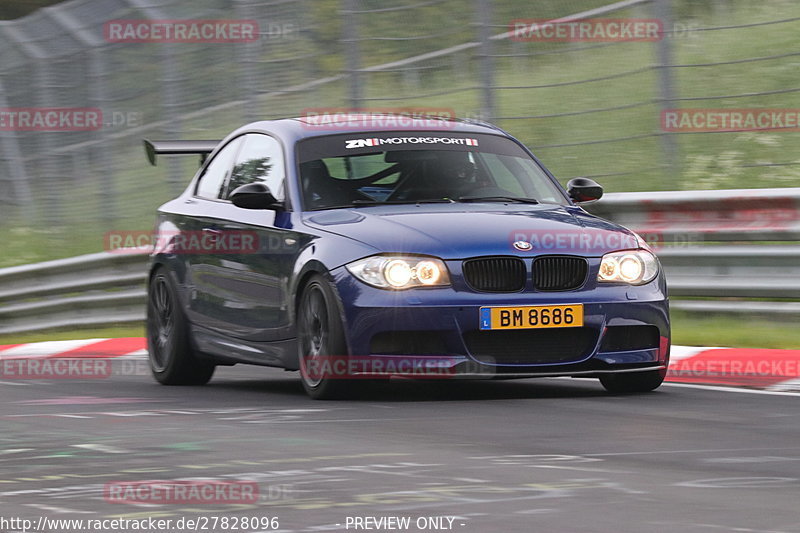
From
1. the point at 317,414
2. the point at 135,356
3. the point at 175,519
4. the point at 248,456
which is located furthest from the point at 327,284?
the point at 135,356

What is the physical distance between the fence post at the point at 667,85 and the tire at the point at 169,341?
4.04 m

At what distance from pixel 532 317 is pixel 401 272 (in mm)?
649

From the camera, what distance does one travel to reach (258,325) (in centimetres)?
963

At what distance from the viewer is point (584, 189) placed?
10.1 m

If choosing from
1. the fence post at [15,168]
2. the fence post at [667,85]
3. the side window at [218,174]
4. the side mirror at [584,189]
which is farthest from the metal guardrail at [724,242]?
the fence post at [15,168]

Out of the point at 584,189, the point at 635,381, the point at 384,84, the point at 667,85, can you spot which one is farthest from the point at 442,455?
the point at 384,84

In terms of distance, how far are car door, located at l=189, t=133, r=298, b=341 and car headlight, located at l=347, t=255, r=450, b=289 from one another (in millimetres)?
736

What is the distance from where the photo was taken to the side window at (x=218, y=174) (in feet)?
35.1

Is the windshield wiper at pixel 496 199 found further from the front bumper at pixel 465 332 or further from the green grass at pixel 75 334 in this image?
the green grass at pixel 75 334

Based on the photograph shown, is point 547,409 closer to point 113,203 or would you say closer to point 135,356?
point 135,356

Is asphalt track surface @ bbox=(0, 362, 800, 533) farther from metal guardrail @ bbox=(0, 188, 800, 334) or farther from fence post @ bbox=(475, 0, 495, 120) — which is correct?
fence post @ bbox=(475, 0, 495, 120)

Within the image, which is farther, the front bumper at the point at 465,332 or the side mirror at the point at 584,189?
the side mirror at the point at 584,189

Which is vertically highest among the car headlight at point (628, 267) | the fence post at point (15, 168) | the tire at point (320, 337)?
the car headlight at point (628, 267)

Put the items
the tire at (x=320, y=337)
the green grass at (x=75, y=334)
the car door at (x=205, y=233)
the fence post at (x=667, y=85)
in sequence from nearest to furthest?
the tire at (x=320, y=337) → the car door at (x=205, y=233) → the fence post at (x=667, y=85) → the green grass at (x=75, y=334)
